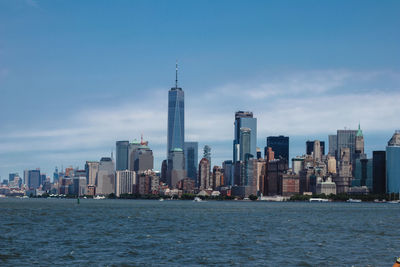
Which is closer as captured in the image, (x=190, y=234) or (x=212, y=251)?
(x=212, y=251)

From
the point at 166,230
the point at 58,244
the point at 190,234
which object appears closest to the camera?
the point at 58,244

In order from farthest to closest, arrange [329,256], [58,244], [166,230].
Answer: [166,230], [58,244], [329,256]

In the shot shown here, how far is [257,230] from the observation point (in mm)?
101000

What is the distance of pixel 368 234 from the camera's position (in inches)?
3780

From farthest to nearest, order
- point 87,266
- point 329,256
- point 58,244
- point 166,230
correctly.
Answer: point 166,230 → point 58,244 → point 329,256 → point 87,266

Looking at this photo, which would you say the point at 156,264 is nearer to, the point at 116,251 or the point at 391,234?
the point at 116,251

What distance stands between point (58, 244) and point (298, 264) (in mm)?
30814

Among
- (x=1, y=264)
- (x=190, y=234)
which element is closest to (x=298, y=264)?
(x=1, y=264)

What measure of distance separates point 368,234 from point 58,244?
4753cm

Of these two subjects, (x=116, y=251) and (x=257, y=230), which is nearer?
(x=116, y=251)

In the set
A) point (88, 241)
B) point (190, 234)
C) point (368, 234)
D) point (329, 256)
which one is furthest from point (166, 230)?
point (329, 256)

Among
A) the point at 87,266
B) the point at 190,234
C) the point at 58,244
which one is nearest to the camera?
the point at 87,266

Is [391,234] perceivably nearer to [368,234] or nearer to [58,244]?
[368,234]

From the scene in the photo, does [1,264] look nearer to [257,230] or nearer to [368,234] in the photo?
[257,230]
